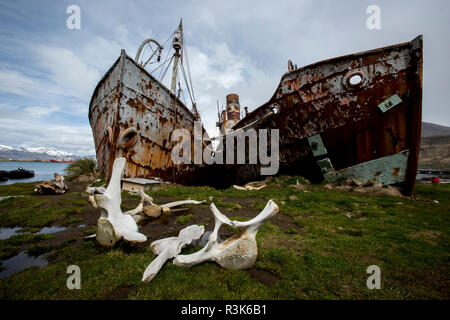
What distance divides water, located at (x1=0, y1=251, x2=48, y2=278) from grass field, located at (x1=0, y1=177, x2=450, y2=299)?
Answer: 10 centimetres

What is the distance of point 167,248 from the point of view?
7.07 ft

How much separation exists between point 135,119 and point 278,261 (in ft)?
22.3

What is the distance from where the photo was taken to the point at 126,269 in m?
1.94

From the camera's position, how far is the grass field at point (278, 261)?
162 cm

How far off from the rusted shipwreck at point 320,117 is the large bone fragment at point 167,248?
5.15 meters

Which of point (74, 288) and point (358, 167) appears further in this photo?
point (358, 167)

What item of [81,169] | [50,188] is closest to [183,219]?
[50,188]

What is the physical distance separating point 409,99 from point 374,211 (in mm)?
3873

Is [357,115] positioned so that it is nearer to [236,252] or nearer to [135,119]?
[236,252]

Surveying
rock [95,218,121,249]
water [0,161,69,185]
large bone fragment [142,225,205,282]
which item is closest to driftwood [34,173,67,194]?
rock [95,218,121,249]

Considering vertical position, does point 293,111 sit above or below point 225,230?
above

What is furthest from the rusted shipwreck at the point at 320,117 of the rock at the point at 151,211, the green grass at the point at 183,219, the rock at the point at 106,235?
the rock at the point at 106,235

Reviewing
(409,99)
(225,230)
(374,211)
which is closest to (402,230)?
(374,211)

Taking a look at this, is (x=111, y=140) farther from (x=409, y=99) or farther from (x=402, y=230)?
(x=409, y=99)
